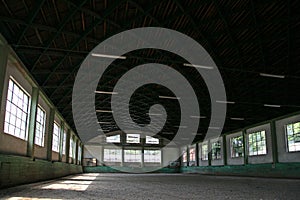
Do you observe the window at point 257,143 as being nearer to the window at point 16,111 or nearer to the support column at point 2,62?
the window at point 16,111

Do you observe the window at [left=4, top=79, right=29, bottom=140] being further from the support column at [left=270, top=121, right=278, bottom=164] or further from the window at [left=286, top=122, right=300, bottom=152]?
the support column at [left=270, top=121, right=278, bottom=164]

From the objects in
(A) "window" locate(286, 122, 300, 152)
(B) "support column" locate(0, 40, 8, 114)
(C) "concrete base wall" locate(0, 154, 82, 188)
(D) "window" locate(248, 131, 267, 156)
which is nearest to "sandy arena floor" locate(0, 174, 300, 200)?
(C) "concrete base wall" locate(0, 154, 82, 188)

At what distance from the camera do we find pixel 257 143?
112ft

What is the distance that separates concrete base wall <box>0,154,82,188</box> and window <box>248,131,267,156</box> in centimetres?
2235

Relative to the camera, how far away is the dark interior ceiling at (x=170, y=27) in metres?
13.0

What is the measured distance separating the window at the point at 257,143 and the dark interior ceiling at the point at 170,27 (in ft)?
35.7

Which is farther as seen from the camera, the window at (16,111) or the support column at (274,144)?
the support column at (274,144)

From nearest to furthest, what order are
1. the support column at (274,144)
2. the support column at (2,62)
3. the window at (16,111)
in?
the support column at (2,62)
the window at (16,111)
the support column at (274,144)

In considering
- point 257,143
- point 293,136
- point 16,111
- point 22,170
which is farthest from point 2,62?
point 257,143

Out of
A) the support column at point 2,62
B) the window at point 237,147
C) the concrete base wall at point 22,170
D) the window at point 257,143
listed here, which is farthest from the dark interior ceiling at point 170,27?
the window at point 237,147

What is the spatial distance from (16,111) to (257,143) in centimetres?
2720

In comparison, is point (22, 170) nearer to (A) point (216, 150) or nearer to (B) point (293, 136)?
(B) point (293, 136)

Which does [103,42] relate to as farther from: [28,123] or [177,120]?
[177,120]

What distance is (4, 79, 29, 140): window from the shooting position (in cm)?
1500
